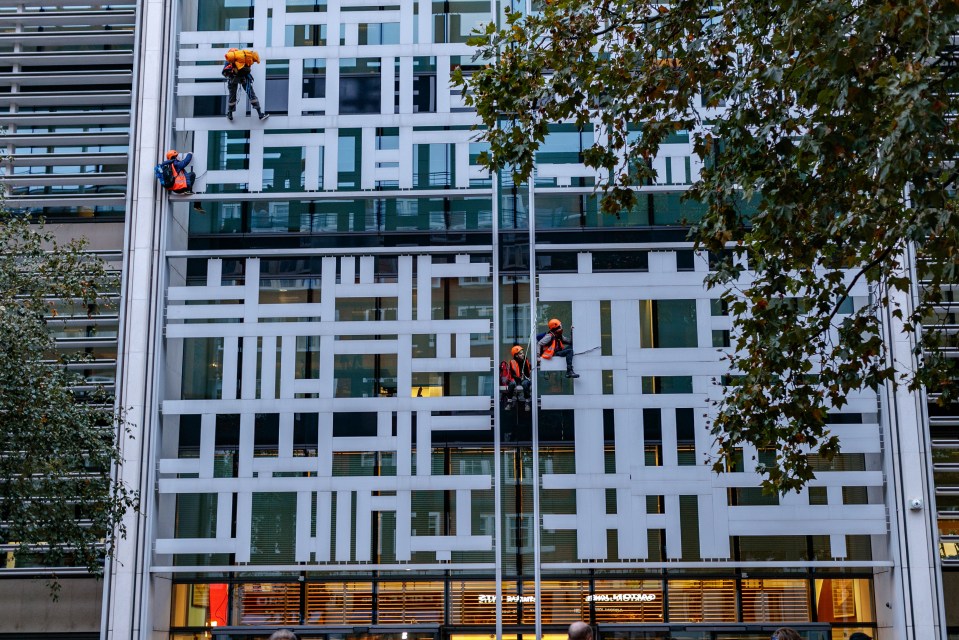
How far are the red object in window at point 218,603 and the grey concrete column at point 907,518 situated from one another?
41.7 feet

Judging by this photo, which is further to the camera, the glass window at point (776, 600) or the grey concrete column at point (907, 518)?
the glass window at point (776, 600)

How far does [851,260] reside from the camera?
12891 mm

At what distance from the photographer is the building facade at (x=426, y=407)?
73.8 feet

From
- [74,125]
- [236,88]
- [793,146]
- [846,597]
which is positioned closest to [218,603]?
[236,88]

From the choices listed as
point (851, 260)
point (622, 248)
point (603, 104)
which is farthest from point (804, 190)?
point (622, 248)

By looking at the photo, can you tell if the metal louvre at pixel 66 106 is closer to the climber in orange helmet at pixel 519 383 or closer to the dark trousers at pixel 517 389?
the climber in orange helmet at pixel 519 383

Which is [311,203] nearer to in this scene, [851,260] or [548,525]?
[548,525]

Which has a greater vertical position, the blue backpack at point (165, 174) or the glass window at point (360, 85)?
the glass window at point (360, 85)

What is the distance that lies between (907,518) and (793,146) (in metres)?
11.6

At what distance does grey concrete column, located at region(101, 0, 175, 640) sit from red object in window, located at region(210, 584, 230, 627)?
919mm

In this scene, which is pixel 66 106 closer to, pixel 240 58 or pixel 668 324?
pixel 240 58

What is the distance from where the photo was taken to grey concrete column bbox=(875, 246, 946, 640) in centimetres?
2195

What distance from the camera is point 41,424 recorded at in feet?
53.6

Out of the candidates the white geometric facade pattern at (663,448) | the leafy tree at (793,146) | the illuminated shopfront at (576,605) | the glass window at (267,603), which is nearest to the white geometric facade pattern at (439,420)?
the white geometric facade pattern at (663,448)
